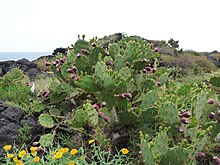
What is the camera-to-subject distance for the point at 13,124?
544 cm

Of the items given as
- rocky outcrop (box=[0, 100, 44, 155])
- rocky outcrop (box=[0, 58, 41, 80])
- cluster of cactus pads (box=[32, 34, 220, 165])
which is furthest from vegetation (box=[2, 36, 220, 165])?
rocky outcrop (box=[0, 58, 41, 80])

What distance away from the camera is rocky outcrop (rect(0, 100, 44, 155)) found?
518 centimetres

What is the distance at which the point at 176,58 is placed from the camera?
19.7m

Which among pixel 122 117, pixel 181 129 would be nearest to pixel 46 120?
pixel 122 117

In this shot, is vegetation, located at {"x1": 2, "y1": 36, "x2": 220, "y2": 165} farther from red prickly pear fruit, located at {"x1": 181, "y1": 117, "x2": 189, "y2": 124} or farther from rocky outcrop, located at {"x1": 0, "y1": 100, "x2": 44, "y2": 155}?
rocky outcrop, located at {"x1": 0, "y1": 100, "x2": 44, "y2": 155}

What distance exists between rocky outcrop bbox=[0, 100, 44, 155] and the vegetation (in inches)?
8.1

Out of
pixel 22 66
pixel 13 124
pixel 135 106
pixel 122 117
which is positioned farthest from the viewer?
pixel 22 66

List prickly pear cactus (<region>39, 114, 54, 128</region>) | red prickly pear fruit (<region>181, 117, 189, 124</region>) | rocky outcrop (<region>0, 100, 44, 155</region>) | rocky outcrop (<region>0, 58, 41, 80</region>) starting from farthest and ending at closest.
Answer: rocky outcrop (<region>0, 58, 41, 80</region>) < rocky outcrop (<region>0, 100, 44, 155</region>) < prickly pear cactus (<region>39, 114, 54, 128</region>) < red prickly pear fruit (<region>181, 117, 189, 124</region>)

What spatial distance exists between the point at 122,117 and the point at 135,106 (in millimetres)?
688

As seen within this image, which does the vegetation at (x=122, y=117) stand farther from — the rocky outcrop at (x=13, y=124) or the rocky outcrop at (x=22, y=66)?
the rocky outcrop at (x=22, y=66)

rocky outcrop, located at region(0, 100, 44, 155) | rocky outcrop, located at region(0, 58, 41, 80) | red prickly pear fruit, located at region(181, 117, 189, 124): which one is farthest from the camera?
rocky outcrop, located at region(0, 58, 41, 80)

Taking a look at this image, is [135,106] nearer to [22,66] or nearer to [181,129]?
[181,129]

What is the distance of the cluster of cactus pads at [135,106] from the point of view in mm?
3629

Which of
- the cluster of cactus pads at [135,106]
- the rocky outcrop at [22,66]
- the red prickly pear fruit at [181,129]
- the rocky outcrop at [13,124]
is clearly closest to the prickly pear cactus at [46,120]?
the cluster of cactus pads at [135,106]
